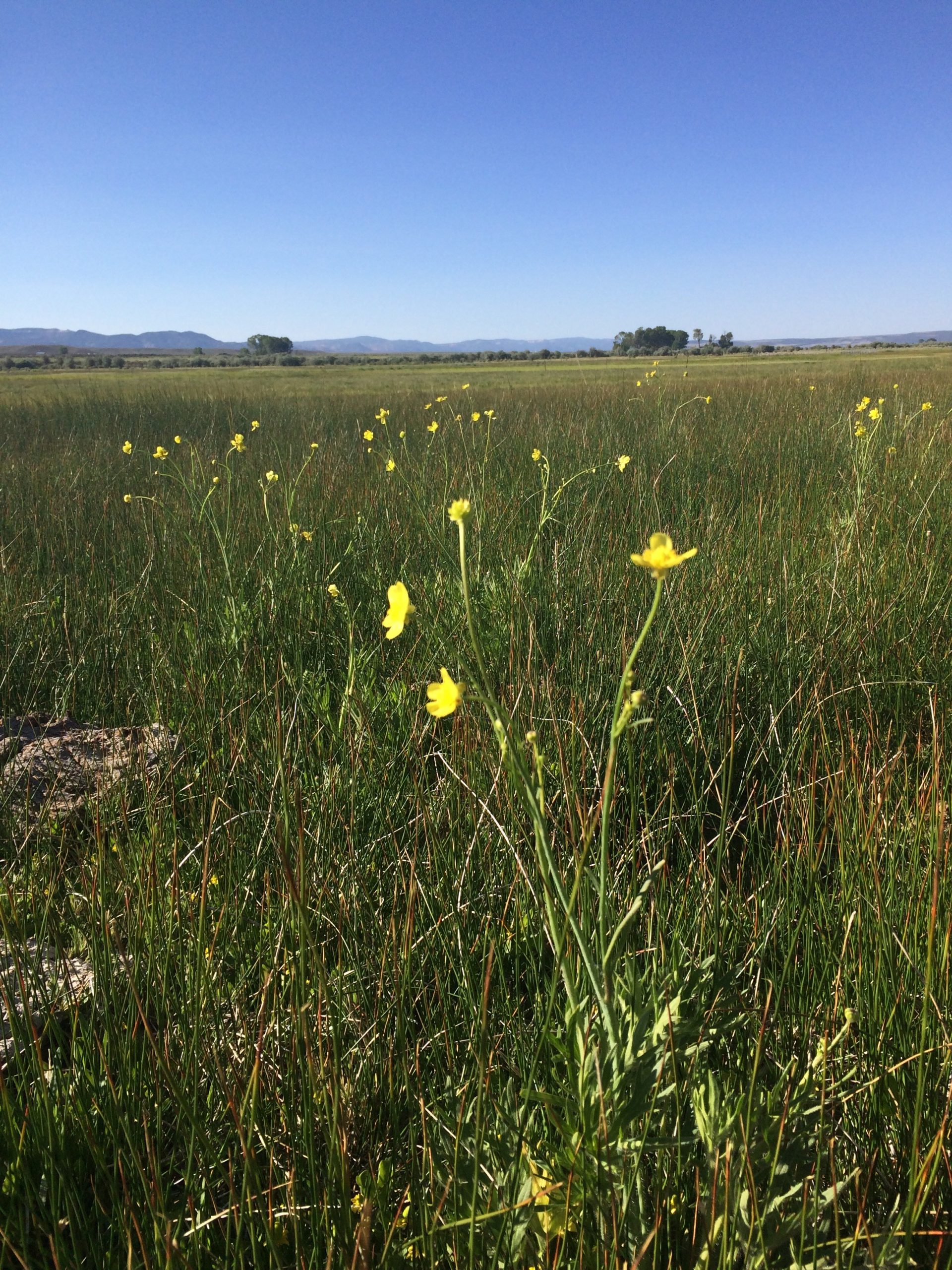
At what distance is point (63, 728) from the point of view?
2447 millimetres

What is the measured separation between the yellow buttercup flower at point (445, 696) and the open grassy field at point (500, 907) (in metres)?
0.08

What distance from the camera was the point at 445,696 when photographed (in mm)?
849

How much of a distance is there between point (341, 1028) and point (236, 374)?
3879 cm

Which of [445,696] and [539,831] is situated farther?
[445,696]

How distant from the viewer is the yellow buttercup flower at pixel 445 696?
0.81m

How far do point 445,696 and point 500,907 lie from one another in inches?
35.9

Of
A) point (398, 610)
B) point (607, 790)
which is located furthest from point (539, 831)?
point (398, 610)

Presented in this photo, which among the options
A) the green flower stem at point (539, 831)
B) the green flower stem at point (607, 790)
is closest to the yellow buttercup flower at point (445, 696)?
the green flower stem at point (539, 831)

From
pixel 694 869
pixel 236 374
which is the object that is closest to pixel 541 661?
pixel 694 869

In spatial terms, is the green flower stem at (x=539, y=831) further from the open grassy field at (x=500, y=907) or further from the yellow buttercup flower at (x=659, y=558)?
the yellow buttercup flower at (x=659, y=558)

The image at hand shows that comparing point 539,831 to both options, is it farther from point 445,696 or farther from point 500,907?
point 500,907

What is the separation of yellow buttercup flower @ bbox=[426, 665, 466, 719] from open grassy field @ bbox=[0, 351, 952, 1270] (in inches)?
3.1

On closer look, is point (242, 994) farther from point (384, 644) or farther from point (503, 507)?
point (503, 507)

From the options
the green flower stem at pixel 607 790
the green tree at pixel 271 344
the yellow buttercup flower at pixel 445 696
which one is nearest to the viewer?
the green flower stem at pixel 607 790
